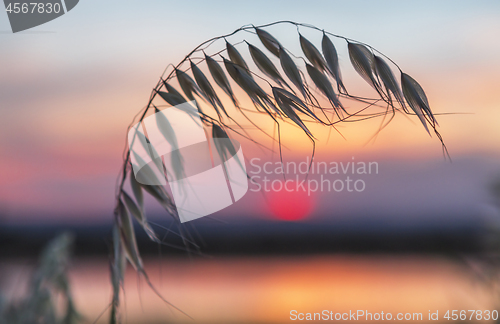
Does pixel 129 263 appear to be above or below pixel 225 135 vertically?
below

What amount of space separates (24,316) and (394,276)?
8.65 metres

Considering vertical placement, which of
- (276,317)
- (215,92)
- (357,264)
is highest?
(215,92)

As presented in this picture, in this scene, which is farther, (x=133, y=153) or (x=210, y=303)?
(x=210, y=303)

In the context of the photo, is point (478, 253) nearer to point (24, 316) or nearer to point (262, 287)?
point (24, 316)

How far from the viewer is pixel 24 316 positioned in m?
0.63

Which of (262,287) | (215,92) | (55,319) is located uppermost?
(215,92)

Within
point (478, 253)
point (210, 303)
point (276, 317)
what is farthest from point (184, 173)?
point (210, 303)

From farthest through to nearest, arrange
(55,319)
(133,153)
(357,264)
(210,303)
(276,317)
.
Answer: (357,264) → (210,303) → (276,317) → (55,319) → (133,153)

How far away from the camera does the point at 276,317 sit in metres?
5.09

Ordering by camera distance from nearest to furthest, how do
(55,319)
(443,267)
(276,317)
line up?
(55,319) → (276,317) → (443,267)

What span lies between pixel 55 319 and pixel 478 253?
132 cm

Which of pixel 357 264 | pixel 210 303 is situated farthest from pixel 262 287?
pixel 357 264

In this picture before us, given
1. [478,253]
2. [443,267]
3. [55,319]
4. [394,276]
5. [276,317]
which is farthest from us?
[443,267]

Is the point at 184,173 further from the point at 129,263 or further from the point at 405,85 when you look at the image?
the point at 405,85
